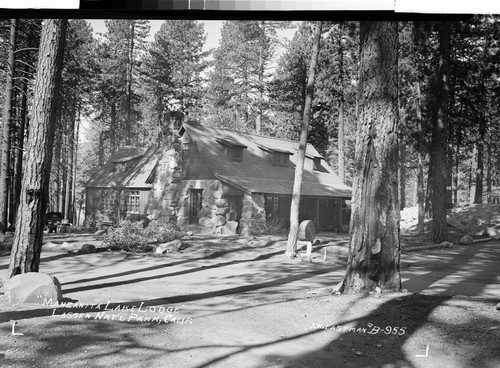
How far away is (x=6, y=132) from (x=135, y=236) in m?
3.81

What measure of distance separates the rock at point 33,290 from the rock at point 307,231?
336 inches

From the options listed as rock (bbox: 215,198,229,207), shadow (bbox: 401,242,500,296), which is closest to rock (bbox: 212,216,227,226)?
rock (bbox: 215,198,229,207)

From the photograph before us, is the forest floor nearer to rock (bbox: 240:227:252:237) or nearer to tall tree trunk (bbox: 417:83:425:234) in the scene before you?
rock (bbox: 240:227:252:237)

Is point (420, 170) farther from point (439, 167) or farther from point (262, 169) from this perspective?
point (262, 169)

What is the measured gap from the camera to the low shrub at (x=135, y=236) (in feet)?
33.4

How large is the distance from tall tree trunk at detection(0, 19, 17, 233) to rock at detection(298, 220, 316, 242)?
7930mm

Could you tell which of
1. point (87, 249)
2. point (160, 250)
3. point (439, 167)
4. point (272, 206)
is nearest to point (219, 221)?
point (272, 206)

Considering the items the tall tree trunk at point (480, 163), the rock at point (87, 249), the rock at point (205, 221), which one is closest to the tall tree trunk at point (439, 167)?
the tall tree trunk at point (480, 163)

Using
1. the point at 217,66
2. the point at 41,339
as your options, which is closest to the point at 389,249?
the point at 217,66

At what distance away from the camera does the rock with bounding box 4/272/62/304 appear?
459 centimetres

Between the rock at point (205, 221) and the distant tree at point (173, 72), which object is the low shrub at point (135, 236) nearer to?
the rock at point (205, 221)

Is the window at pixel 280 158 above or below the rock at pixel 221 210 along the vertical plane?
above

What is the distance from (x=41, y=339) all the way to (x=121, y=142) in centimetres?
453

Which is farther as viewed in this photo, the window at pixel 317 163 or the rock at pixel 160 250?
the window at pixel 317 163
